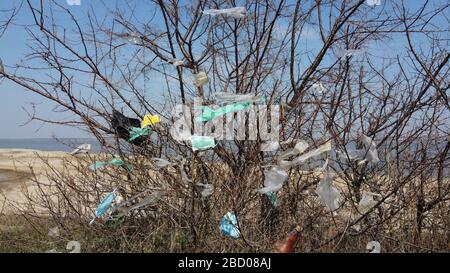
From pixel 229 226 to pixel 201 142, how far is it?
27.6 inches

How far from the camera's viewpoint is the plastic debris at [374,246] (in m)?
3.59

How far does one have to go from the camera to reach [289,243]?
136 inches

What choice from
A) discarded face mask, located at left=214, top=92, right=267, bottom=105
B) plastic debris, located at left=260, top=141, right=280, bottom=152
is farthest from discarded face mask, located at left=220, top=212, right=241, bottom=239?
discarded face mask, located at left=214, top=92, right=267, bottom=105

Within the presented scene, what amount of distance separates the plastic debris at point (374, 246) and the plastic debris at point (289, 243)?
0.58m

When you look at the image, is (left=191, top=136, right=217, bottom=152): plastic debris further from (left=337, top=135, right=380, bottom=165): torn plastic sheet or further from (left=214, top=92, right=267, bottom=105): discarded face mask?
(left=337, top=135, right=380, bottom=165): torn plastic sheet

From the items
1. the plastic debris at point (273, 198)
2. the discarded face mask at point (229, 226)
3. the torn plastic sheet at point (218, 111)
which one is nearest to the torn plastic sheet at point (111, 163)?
the torn plastic sheet at point (218, 111)

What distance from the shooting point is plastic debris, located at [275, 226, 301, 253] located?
3.42 m

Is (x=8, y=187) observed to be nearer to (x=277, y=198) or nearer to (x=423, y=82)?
(x=277, y=198)

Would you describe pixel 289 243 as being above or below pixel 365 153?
below

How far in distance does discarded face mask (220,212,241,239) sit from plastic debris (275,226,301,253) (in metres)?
0.30

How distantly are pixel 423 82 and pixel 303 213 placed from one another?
1520mm

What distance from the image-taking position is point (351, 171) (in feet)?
13.7

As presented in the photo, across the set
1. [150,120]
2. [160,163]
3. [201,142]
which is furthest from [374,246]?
[150,120]

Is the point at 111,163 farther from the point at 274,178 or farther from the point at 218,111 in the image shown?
the point at 274,178
